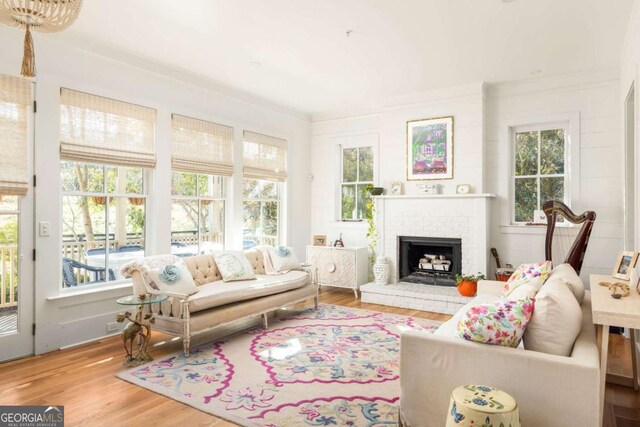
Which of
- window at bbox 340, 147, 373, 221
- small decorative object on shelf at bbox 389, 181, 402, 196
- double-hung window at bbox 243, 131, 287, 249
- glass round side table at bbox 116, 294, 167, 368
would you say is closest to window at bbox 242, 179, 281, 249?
double-hung window at bbox 243, 131, 287, 249

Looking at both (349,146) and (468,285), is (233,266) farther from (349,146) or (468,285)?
(349,146)

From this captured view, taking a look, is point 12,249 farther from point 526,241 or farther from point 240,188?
point 526,241

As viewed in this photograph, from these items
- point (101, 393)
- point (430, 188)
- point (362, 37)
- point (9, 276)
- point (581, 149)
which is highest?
point (362, 37)

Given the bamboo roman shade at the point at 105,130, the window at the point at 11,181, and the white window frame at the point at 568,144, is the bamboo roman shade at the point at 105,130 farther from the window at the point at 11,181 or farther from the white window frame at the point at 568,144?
the white window frame at the point at 568,144

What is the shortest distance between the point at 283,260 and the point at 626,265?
354 centimetres

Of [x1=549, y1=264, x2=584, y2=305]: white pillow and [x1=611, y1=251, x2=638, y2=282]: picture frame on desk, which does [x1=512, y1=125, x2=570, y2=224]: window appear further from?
[x1=549, y1=264, x2=584, y2=305]: white pillow

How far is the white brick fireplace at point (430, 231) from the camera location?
5.22 meters

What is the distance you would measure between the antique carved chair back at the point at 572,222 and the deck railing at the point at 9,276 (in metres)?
5.43

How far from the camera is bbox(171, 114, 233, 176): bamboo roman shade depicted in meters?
4.79

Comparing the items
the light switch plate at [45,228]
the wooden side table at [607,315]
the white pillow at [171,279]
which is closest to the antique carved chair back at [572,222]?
the wooden side table at [607,315]

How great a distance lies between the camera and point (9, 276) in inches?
139

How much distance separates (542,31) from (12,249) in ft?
17.2

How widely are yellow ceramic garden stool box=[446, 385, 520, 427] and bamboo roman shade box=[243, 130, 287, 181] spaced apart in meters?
4.57

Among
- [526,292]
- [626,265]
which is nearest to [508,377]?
[526,292]
